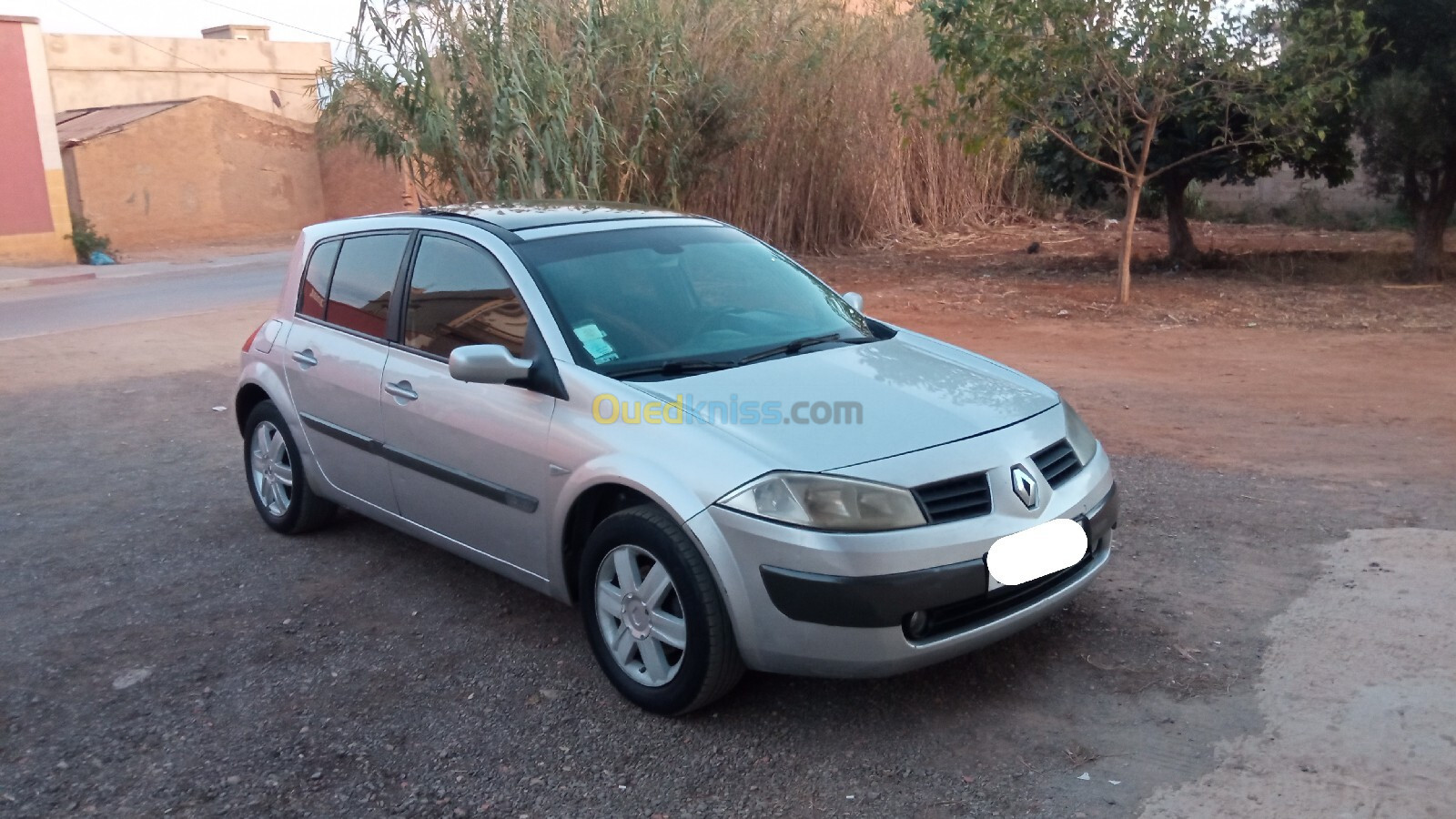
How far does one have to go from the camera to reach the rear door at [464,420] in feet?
13.4

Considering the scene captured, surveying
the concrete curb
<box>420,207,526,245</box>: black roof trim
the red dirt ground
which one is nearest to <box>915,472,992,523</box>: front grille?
<box>420,207,526,245</box>: black roof trim

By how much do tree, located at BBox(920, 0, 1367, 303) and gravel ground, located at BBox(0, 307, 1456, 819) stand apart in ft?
21.3

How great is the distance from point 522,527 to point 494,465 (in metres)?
0.25

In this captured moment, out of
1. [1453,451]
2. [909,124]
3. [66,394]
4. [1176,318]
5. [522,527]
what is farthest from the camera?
[909,124]

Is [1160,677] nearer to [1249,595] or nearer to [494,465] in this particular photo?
[1249,595]

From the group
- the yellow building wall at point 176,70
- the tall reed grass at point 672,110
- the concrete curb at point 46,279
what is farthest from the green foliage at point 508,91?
the yellow building wall at point 176,70

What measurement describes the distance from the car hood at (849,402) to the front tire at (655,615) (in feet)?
1.27

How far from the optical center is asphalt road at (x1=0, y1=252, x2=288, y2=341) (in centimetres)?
1445

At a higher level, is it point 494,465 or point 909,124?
point 909,124

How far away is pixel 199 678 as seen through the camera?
13.6 ft

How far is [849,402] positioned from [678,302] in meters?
0.96

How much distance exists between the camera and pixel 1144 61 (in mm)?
11250

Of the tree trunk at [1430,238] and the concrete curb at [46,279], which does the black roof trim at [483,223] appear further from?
the concrete curb at [46,279]

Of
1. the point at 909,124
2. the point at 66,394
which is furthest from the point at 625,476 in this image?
the point at 909,124
